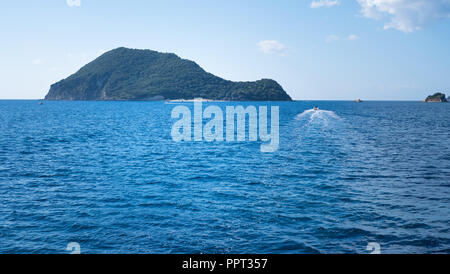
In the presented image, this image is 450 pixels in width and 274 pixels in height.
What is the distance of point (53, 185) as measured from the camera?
28.0 meters

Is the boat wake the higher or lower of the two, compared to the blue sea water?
higher

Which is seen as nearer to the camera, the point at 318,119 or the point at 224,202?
the point at 224,202

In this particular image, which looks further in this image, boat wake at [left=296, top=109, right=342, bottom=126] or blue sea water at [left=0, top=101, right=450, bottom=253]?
boat wake at [left=296, top=109, right=342, bottom=126]

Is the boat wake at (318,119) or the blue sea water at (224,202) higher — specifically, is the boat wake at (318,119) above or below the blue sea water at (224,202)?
above

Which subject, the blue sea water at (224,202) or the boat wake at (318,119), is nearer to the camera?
the blue sea water at (224,202)

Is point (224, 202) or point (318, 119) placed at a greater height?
point (318, 119)

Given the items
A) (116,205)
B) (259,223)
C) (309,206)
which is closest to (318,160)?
(309,206)
